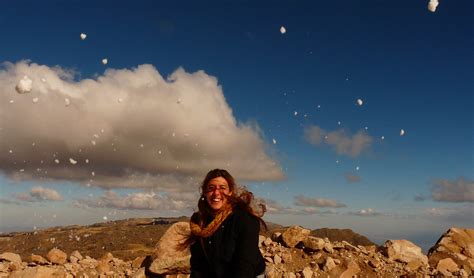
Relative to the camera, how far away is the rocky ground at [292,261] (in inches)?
690

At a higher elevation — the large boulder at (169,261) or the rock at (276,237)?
the rock at (276,237)

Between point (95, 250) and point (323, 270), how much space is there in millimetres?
166059

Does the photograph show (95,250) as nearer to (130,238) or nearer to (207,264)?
(130,238)

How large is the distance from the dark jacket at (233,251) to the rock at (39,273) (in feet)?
44.9

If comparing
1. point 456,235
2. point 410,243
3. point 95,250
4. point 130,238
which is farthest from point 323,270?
point 130,238

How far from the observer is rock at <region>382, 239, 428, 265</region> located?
20.3 m

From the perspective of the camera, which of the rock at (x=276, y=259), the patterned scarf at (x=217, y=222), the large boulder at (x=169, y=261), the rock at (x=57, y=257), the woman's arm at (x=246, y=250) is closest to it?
the woman's arm at (x=246, y=250)

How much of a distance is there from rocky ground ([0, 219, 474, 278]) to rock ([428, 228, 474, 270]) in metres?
0.06

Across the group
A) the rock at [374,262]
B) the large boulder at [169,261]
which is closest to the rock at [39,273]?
the large boulder at [169,261]

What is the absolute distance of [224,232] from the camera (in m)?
5.21

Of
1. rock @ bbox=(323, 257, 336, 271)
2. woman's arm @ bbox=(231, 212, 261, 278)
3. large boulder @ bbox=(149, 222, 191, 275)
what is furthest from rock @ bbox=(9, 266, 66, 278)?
woman's arm @ bbox=(231, 212, 261, 278)

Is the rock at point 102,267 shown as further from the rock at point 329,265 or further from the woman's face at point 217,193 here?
the woman's face at point 217,193

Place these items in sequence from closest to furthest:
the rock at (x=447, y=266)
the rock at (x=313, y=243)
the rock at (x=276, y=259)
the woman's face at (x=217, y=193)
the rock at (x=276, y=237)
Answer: the woman's face at (x=217, y=193) → the rock at (x=276, y=259) → the rock at (x=313, y=243) → the rock at (x=447, y=266) → the rock at (x=276, y=237)

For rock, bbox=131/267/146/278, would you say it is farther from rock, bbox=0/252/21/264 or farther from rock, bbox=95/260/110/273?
rock, bbox=0/252/21/264
